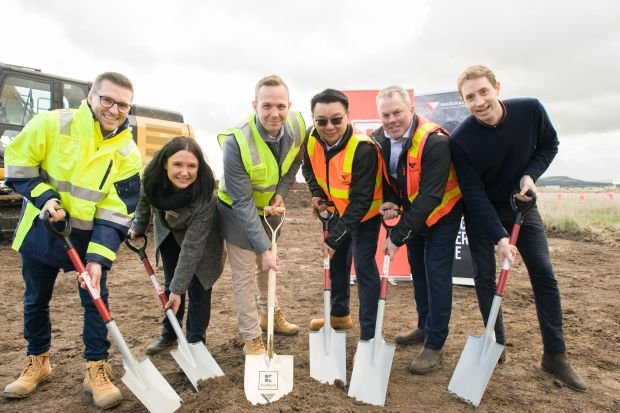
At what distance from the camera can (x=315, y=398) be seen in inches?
99.8

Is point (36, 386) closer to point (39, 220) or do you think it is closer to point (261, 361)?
point (39, 220)

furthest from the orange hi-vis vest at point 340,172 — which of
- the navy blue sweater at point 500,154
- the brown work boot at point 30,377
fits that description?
the brown work boot at point 30,377

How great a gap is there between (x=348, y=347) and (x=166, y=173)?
1.90 m

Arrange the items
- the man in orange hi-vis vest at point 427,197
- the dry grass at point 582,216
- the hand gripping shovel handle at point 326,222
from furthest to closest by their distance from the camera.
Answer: the dry grass at point 582,216 < the hand gripping shovel handle at point 326,222 < the man in orange hi-vis vest at point 427,197

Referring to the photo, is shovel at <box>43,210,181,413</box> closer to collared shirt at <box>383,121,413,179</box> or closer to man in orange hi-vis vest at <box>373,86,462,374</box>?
man in orange hi-vis vest at <box>373,86,462,374</box>

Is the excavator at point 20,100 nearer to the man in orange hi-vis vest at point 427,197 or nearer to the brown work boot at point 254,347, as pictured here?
the brown work boot at point 254,347

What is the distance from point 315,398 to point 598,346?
8.66 ft

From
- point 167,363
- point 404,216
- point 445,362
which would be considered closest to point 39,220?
point 167,363

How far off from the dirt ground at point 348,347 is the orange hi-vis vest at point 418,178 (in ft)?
3.68

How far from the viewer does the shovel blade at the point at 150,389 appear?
2.52m

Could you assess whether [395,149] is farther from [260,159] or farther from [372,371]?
[372,371]

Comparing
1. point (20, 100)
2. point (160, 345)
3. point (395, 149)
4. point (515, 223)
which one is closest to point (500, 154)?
point (515, 223)

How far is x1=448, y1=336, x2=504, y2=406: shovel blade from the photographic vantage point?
2.70 metres

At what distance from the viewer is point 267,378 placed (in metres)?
2.68
